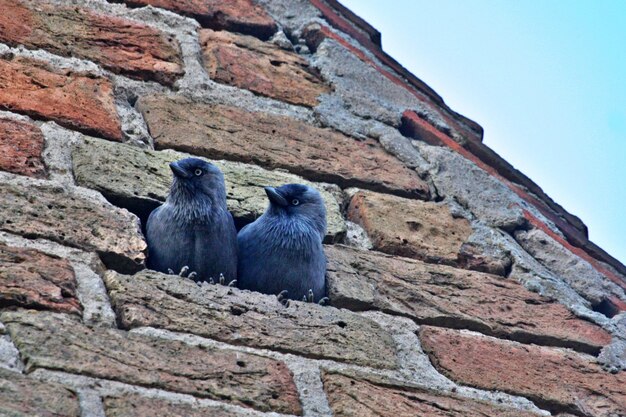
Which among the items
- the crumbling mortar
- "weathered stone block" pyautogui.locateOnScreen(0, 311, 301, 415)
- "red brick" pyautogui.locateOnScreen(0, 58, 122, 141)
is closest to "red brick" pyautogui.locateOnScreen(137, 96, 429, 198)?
"red brick" pyautogui.locateOnScreen(0, 58, 122, 141)

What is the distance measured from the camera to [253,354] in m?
1.93

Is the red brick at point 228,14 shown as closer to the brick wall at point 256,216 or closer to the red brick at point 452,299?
the brick wall at point 256,216

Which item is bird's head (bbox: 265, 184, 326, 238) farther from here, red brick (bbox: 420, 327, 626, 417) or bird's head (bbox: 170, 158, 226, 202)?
red brick (bbox: 420, 327, 626, 417)

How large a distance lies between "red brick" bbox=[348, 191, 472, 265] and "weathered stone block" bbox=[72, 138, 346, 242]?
71mm

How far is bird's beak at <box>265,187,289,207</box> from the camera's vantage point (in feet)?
8.01

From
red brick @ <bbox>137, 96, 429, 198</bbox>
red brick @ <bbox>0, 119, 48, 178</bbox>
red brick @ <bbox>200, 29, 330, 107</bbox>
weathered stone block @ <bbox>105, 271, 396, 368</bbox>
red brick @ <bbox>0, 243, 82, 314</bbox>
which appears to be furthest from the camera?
red brick @ <bbox>200, 29, 330, 107</bbox>

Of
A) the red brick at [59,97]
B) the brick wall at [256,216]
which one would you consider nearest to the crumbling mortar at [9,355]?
the brick wall at [256,216]

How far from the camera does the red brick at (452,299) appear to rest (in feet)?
7.75

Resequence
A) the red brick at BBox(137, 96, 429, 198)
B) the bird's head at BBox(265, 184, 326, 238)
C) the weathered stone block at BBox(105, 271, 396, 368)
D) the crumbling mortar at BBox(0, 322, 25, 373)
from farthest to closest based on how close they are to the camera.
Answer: the red brick at BBox(137, 96, 429, 198) < the bird's head at BBox(265, 184, 326, 238) < the weathered stone block at BBox(105, 271, 396, 368) < the crumbling mortar at BBox(0, 322, 25, 373)

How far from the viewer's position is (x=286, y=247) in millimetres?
2359

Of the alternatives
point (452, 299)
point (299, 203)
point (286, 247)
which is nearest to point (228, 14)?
point (299, 203)

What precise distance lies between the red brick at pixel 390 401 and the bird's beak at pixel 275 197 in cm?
57

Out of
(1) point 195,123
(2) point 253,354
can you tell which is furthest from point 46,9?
(2) point 253,354

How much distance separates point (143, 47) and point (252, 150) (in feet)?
1.40
